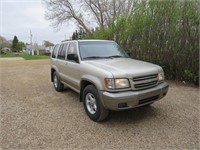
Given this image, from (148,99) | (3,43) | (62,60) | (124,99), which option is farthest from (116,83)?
(3,43)

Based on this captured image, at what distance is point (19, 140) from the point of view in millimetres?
2889

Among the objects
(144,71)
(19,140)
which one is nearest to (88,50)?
(144,71)

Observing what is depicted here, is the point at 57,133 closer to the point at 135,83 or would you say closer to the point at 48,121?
the point at 48,121

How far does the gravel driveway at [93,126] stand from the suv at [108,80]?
1.43ft

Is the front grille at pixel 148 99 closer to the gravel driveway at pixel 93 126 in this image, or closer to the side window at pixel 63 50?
the gravel driveway at pixel 93 126

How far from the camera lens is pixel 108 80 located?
3006 mm

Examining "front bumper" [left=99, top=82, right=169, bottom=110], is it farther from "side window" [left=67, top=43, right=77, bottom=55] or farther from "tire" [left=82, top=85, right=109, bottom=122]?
"side window" [left=67, top=43, right=77, bottom=55]

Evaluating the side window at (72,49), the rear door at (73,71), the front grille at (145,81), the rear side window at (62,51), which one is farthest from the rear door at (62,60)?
the front grille at (145,81)

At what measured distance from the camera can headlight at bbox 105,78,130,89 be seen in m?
2.99

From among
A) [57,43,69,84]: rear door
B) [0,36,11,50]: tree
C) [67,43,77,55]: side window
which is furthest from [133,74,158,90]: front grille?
[0,36,11,50]: tree

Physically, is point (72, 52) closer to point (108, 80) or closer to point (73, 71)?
point (73, 71)

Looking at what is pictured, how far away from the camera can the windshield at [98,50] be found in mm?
4106

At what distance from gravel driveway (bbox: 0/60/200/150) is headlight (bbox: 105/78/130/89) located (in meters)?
0.90

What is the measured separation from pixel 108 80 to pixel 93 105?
0.93 m
